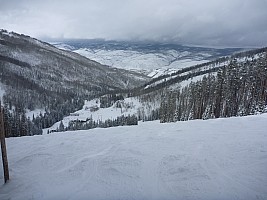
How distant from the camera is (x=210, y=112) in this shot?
2100 inches

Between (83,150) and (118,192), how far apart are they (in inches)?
272

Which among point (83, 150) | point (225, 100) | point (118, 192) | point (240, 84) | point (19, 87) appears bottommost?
point (118, 192)

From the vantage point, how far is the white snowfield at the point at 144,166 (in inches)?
442

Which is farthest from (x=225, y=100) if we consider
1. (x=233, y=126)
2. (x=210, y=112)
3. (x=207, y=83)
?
(x=233, y=126)

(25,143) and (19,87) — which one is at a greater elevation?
(19,87)

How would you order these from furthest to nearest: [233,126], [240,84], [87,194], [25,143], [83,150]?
[240,84] < [233,126] < [25,143] < [83,150] < [87,194]

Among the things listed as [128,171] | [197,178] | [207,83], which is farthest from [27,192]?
[207,83]

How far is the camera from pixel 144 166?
556 inches

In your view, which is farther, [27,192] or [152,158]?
[152,158]

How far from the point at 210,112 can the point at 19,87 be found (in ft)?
566

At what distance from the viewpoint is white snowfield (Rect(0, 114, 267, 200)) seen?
11.2 metres

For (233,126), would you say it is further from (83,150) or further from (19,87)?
(19,87)

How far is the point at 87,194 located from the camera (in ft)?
37.1

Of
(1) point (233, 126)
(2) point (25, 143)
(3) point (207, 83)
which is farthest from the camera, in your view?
(3) point (207, 83)
